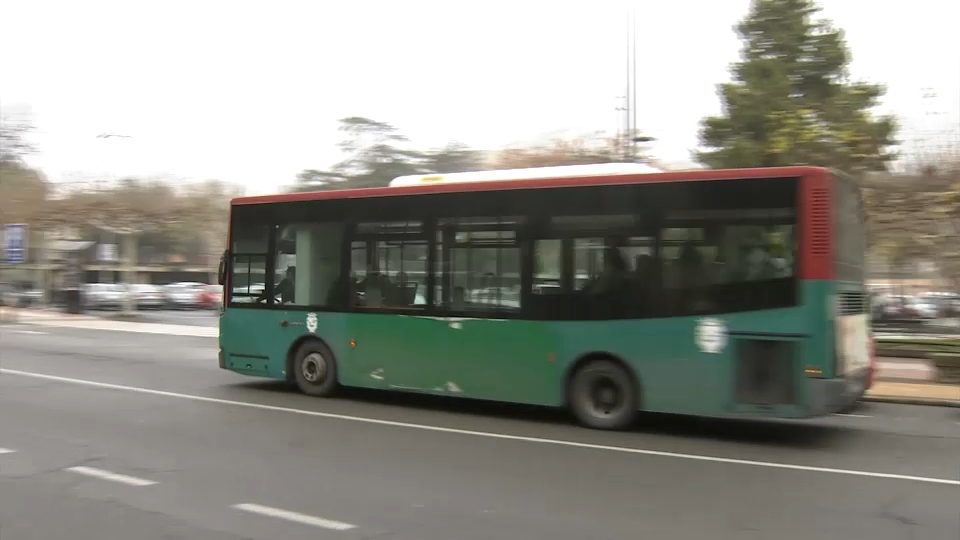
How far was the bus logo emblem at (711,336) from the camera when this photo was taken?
29.1 feet

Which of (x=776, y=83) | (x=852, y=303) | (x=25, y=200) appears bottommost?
(x=852, y=303)

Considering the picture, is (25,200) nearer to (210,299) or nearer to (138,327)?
(210,299)

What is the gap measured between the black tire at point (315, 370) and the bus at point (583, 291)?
29 mm

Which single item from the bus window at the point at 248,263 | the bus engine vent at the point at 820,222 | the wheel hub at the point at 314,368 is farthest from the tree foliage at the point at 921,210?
the bus window at the point at 248,263

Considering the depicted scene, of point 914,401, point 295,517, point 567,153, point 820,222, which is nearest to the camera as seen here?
point 295,517

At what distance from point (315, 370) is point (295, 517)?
627 centimetres

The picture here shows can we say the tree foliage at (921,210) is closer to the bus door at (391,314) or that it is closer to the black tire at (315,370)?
the bus door at (391,314)

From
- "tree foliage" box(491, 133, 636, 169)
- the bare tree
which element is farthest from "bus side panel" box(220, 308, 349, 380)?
the bare tree

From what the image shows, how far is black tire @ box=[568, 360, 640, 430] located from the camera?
9.49 meters

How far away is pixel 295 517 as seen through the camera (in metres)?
5.95

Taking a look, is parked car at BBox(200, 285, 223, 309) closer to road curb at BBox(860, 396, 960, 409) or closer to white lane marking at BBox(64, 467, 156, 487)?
road curb at BBox(860, 396, 960, 409)

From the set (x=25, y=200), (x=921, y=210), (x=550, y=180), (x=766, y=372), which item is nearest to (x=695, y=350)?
(x=766, y=372)

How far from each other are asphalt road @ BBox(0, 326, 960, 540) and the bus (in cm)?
56

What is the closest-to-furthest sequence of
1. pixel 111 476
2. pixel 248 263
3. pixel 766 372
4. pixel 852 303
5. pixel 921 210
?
pixel 111 476, pixel 766 372, pixel 852 303, pixel 248 263, pixel 921 210
